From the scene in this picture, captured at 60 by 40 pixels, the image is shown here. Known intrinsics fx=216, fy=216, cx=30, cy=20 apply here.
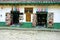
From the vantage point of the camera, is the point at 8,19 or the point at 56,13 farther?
the point at 8,19

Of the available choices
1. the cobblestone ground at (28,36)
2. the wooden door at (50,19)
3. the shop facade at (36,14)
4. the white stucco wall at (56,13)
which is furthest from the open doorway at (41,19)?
the cobblestone ground at (28,36)

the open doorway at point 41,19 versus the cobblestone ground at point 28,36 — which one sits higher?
the open doorway at point 41,19

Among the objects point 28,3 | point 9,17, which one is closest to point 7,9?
point 9,17

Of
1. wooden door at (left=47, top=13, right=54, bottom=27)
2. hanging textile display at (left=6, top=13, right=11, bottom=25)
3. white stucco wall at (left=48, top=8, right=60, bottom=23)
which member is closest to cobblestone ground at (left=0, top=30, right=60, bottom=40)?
wooden door at (left=47, top=13, right=54, bottom=27)

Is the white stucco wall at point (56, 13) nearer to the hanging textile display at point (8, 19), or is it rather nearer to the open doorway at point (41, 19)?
the open doorway at point (41, 19)

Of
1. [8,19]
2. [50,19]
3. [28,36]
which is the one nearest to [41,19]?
[50,19]

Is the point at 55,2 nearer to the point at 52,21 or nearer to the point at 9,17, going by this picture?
the point at 52,21

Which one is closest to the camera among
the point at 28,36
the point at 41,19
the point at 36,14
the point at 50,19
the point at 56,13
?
the point at 28,36

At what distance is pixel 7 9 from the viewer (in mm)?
27453

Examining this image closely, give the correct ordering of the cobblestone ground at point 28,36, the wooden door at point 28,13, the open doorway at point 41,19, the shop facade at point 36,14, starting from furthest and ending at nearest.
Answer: the open doorway at point 41,19
the wooden door at point 28,13
the shop facade at point 36,14
the cobblestone ground at point 28,36

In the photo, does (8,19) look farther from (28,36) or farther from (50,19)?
(28,36)

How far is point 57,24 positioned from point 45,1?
3.17m

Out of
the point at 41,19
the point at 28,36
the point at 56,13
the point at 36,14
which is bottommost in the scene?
the point at 28,36

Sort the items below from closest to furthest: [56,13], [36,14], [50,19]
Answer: [56,13] → [50,19] → [36,14]
